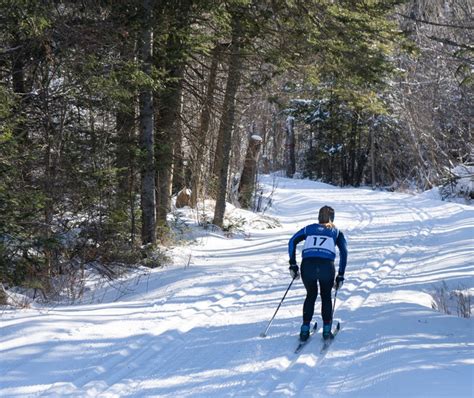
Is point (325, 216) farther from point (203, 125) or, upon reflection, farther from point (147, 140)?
point (203, 125)

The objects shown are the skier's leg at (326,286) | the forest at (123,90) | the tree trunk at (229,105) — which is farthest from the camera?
the tree trunk at (229,105)

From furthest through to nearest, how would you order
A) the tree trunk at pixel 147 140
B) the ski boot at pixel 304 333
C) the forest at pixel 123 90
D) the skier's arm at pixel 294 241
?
1. the tree trunk at pixel 147 140
2. the forest at pixel 123 90
3. the skier's arm at pixel 294 241
4. the ski boot at pixel 304 333

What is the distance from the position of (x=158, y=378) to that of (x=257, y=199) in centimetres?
1635

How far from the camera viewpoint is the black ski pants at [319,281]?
24.7 feet

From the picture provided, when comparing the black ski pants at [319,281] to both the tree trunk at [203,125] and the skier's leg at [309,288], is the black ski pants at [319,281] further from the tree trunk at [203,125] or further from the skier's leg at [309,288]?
the tree trunk at [203,125]

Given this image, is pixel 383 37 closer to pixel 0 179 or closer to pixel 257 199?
pixel 0 179

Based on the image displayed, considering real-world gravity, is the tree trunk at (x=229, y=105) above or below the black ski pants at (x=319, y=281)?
above

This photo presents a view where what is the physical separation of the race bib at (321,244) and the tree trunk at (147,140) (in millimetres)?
4545

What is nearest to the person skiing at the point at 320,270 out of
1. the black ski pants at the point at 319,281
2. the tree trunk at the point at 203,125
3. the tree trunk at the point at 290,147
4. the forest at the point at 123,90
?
the black ski pants at the point at 319,281

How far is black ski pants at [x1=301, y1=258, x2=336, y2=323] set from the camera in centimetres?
753

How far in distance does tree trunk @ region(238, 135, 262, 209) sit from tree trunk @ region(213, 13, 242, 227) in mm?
4037

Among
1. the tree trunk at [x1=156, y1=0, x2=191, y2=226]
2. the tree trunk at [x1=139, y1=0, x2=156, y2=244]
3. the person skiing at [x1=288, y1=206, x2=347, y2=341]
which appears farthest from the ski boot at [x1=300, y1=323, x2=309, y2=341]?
the tree trunk at [x1=156, y1=0, x2=191, y2=226]

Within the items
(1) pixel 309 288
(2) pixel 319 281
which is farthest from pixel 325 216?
(1) pixel 309 288

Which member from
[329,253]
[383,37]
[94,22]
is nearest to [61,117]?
[94,22]
